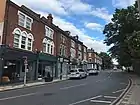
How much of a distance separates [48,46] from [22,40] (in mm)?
9400

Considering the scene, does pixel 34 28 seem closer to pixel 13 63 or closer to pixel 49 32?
pixel 49 32

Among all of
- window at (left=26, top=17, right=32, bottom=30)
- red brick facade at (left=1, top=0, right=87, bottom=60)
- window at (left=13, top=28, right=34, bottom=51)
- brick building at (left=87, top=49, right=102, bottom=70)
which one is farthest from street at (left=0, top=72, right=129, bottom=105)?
brick building at (left=87, top=49, right=102, bottom=70)

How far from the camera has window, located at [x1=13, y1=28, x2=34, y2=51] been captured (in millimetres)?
29297

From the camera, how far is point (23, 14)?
31.1 m

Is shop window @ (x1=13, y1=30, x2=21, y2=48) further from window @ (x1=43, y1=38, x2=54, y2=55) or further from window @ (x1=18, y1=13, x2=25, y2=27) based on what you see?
window @ (x1=43, y1=38, x2=54, y2=55)

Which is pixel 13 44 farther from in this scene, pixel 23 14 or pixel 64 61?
pixel 64 61

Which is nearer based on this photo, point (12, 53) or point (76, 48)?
point (12, 53)

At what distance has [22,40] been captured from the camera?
101 feet

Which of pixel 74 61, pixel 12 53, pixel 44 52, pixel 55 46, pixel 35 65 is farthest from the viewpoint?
pixel 74 61

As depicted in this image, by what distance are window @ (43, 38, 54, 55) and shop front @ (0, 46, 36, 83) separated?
5.63 meters

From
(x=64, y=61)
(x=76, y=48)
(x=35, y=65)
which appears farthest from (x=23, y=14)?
(x=76, y=48)

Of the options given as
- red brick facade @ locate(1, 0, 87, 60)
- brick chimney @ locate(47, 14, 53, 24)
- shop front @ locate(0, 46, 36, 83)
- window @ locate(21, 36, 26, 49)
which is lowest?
shop front @ locate(0, 46, 36, 83)

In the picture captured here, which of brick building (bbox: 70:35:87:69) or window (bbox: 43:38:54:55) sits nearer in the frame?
window (bbox: 43:38:54:55)

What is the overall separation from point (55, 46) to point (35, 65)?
32.4ft
